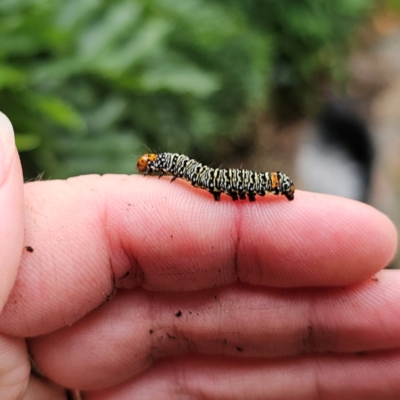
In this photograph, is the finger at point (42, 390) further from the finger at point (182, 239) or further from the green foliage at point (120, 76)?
the green foliage at point (120, 76)

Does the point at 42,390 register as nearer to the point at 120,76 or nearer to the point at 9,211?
the point at 9,211

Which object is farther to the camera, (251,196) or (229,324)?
(229,324)

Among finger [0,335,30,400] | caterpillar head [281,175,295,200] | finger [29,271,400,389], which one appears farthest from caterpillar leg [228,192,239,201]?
finger [0,335,30,400]

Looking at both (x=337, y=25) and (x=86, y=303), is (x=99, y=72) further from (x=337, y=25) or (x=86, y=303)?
(x=337, y=25)

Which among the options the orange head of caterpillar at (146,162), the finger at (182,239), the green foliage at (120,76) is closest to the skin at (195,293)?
the finger at (182,239)

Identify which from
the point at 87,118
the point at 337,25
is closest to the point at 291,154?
the point at 337,25

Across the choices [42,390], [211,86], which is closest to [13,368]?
[42,390]
